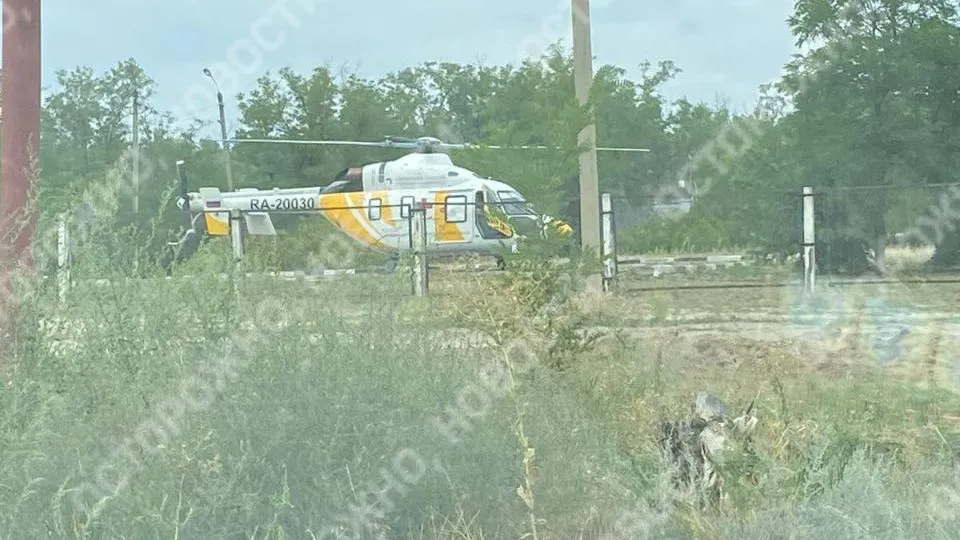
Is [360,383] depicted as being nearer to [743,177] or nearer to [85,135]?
[743,177]

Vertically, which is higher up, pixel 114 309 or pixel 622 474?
pixel 114 309

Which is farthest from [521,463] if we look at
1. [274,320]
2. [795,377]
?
[795,377]

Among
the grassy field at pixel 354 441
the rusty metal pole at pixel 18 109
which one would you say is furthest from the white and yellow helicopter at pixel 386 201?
the grassy field at pixel 354 441

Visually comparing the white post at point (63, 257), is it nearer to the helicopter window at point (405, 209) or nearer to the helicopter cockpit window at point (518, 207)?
the helicopter cockpit window at point (518, 207)

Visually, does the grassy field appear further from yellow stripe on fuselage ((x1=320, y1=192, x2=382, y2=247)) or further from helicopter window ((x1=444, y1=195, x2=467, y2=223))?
yellow stripe on fuselage ((x1=320, y1=192, x2=382, y2=247))

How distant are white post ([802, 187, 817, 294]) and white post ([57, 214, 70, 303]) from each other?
13137mm

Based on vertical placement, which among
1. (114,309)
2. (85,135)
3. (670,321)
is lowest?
(670,321)

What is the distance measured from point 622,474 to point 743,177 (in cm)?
1874

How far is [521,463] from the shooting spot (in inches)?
158

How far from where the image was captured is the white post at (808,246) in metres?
16.7

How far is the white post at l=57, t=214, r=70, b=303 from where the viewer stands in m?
4.72

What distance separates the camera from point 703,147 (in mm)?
44125

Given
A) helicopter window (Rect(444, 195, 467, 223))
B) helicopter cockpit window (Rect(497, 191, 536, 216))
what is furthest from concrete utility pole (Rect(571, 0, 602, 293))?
helicopter window (Rect(444, 195, 467, 223))

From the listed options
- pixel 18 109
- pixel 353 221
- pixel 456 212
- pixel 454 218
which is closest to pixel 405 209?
pixel 454 218
